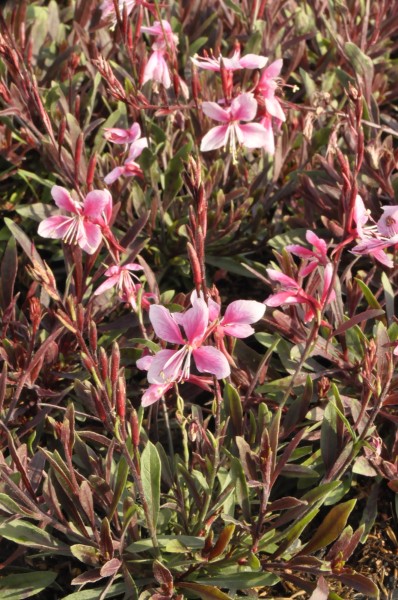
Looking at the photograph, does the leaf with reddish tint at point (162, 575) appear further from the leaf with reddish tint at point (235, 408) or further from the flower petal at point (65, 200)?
the flower petal at point (65, 200)

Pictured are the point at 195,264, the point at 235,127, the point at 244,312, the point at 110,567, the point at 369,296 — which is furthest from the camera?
the point at 369,296

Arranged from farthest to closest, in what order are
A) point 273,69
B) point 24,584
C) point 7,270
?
point 7,270, point 273,69, point 24,584

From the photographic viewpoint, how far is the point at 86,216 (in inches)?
77.7

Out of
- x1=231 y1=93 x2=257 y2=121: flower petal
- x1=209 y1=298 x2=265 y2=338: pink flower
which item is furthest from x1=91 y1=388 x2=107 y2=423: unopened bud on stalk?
x1=231 y1=93 x2=257 y2=121: flower petal

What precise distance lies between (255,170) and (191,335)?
1523 millimetres

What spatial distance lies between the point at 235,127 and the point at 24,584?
1281mm

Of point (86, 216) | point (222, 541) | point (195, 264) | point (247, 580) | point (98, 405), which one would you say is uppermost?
point (195, 264)

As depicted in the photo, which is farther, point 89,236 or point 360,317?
point 360,317

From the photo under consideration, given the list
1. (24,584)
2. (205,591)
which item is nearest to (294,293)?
(205,591)

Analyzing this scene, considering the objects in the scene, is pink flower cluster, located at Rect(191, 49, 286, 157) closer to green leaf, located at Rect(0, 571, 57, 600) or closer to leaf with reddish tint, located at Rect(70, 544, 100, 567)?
leaf with reddish tint, located at Rect(70, 544, 100, 567)

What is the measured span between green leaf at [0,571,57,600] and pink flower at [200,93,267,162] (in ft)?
3.79

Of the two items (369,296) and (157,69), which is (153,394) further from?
(157,69)

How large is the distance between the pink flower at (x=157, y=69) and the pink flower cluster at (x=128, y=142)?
21cm

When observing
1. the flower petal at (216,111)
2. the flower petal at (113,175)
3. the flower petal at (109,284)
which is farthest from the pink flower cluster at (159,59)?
the flower petal at (109,284)
